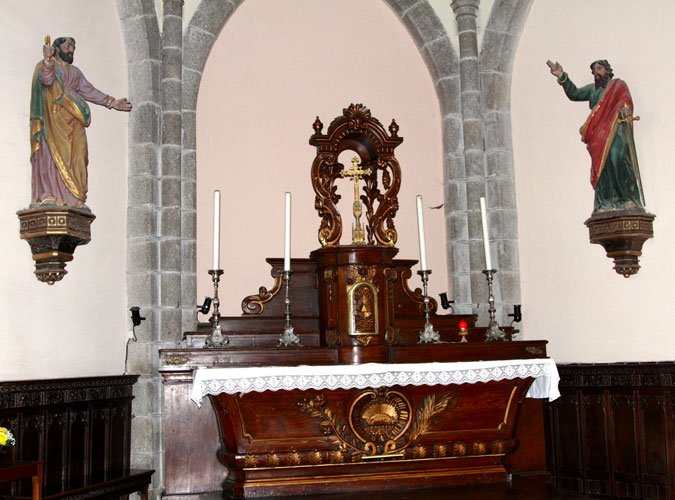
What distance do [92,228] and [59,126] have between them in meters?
0.96

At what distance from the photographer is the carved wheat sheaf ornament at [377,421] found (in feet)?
19.3

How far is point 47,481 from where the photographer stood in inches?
226

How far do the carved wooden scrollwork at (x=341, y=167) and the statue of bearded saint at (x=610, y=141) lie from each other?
175cm

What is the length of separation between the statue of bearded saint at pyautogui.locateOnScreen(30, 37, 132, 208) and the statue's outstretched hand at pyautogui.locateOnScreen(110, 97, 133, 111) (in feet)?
0.54

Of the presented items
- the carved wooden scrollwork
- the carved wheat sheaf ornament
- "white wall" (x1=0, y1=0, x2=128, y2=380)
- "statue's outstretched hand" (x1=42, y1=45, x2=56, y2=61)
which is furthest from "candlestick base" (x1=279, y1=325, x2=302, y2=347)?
"statue's outstretched hand" (x1=42, y1=45, x2=56, y2=61)

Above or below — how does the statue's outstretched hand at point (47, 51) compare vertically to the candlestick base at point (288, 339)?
above

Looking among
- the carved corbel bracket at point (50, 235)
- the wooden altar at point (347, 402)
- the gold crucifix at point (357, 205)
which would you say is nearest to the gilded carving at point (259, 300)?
the wooden altar at point (347, 402)

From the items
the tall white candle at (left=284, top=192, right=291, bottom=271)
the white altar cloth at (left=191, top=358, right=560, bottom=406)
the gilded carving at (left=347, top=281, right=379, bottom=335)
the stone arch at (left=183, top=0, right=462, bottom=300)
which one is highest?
the stone arch at (left=183, top=0, right=462, bottom=300)

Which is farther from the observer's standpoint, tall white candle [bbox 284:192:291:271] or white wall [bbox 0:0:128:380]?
tall white candle [bbox 284:192:291:271]

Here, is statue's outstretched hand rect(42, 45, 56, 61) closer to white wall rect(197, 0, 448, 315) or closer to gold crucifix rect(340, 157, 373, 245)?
white wall rect(197, 0, 448, 315)

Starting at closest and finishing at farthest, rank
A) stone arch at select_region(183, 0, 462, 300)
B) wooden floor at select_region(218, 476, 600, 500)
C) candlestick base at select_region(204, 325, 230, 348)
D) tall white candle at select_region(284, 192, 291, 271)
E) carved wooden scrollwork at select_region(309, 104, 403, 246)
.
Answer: wooden floor at select_region(218, 476, 600, 500), candlestick base at select_region(204, 325, 230, 348), tall white candle at select_region(284, 192, 291, 271), carved wooden scrollwork at select_region(309, 104, 403, 246), stone arch at select_region(183, 0, 462, 300)

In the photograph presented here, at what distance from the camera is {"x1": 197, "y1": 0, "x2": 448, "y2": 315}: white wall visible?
7730mm

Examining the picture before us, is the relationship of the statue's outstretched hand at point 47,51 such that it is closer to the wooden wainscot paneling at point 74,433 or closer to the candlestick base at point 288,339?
the wooden wainscot paneling at point 74,433

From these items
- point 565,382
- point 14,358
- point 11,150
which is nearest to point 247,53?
point 11,150
